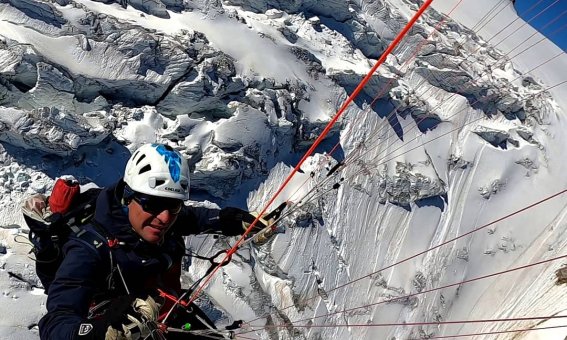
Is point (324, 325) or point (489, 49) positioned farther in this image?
point (489, 49)

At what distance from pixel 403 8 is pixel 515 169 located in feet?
19.5

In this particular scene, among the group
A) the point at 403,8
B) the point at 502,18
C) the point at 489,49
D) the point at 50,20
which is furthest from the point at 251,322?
the point at 502,18

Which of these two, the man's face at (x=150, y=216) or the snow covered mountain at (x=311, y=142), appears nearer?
the man's face at (x=150, y=216)

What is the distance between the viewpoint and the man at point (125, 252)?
2.82 metres

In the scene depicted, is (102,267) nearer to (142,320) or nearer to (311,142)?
(142,320)

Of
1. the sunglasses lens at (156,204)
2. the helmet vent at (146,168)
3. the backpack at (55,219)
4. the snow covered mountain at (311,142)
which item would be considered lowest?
the snow covered mountain at (311,142)

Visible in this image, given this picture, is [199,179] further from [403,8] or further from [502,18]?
[502,18]

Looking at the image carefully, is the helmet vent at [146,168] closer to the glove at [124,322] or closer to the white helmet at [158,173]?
the white helmet at [158,173]

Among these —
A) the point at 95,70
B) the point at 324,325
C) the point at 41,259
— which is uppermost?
the point at 41,259

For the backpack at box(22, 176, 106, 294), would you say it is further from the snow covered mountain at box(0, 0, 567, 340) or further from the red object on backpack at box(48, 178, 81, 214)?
the snow covered mountain at box(0, 0, 567, 340)

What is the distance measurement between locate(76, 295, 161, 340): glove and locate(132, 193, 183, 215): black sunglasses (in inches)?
24.9

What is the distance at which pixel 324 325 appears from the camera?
26.7 feet

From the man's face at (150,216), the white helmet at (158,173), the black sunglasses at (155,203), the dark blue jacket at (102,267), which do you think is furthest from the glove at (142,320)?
the white helmet at (158,173)

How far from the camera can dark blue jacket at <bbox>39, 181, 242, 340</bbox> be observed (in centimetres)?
274
